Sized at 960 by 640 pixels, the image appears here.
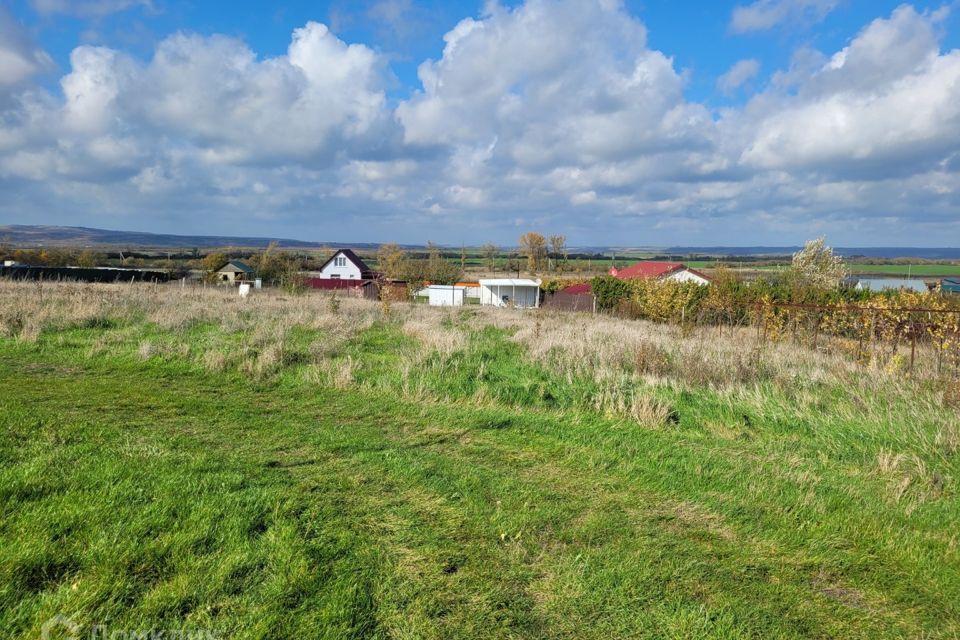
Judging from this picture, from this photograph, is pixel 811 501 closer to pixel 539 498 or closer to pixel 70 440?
pixel 539 498

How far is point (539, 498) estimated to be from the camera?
446 centimetres

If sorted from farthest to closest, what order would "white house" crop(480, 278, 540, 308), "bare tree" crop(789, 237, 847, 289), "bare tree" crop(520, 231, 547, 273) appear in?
"bare tree" crop(520, 231, 547, 273) < "white house" crop(480, 278, 540, 308) < "bare tree" crop(789, 237, 847, 289)

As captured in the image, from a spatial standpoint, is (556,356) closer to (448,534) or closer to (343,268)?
(448,534)

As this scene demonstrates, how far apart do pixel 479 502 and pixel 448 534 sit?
58 centimetres

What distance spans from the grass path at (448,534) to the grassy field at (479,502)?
2 cm

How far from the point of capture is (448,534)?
3.76 m

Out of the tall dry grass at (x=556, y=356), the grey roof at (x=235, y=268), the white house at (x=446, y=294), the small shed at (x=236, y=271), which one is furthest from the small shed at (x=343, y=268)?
the tall dry grass at (x=556, y=356)

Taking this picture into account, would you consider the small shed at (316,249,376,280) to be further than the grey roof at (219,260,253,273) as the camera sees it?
Yes

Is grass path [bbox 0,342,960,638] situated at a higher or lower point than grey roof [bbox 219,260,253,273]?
lower

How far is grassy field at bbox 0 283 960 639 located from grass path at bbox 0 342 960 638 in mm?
18

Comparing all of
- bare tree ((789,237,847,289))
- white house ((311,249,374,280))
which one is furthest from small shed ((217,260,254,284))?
bare tree ((789,237,847,289))

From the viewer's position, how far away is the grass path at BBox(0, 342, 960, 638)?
9.42 feet

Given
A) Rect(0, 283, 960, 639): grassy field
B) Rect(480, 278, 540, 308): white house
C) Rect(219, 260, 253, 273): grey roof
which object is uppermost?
Rect(219, 260, 253, 273): grey roof

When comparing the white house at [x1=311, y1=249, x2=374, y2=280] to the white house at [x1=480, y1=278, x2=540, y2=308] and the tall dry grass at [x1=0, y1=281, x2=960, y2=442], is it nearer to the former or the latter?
the white house at [x1=480, y1=278, x2=540, y2=308]
